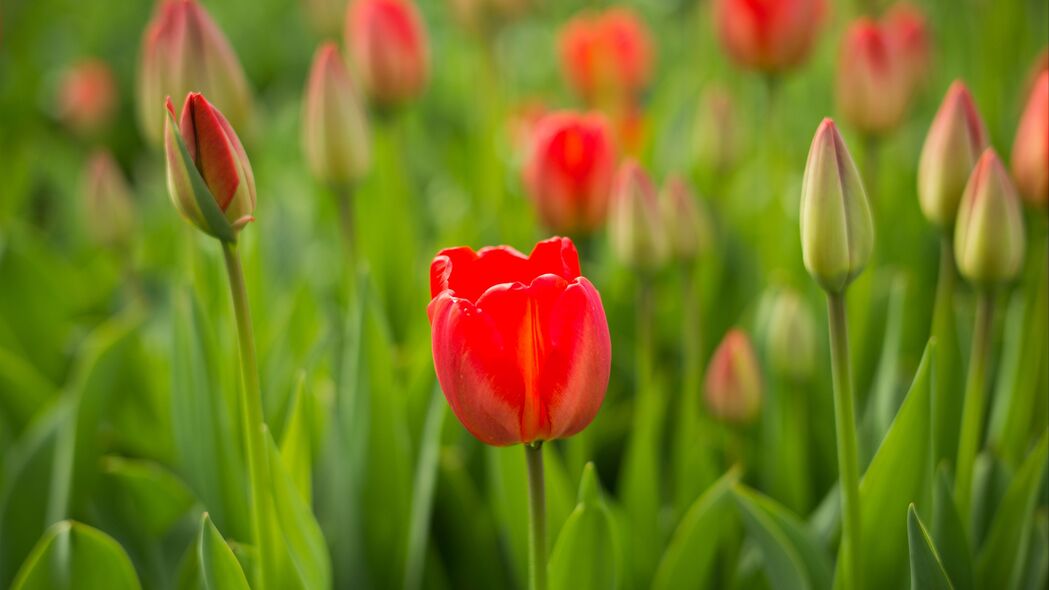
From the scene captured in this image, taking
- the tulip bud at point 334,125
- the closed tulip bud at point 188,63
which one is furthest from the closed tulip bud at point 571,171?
the closed tulip bud at point 188,63

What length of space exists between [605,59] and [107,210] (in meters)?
0.75

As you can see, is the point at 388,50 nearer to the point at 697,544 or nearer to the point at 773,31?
the point at 773,31

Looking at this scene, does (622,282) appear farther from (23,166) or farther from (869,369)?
(23,166)

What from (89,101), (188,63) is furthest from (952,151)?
(89,101)

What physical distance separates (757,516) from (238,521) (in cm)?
47

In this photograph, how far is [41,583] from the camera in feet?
2.57

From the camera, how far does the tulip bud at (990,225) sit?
29.0 inches

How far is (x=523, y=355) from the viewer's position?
0.58m

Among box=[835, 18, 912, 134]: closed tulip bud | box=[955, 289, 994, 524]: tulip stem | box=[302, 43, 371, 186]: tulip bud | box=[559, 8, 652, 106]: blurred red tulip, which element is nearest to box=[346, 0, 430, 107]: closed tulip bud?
box=[302, 43, 371, 186]: tulip bud

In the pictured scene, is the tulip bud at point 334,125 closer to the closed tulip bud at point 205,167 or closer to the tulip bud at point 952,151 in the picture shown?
the closed tulip bud at point 205,167

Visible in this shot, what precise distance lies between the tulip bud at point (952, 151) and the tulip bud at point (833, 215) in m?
0.21

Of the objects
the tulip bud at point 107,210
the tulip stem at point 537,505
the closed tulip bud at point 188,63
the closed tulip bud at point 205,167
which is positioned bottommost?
the tulip stem at point 537,505

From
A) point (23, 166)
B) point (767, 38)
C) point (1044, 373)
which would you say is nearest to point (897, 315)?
point (1044, 373)

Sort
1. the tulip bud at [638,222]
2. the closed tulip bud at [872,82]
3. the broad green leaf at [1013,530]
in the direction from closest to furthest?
the broad green leaf at [1013,530]
the tulip bud at [638,222]
the closed tulip bud at [872,82]
